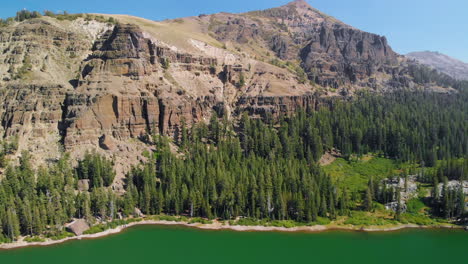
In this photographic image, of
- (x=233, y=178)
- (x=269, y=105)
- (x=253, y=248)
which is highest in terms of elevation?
(x=269, y=105)

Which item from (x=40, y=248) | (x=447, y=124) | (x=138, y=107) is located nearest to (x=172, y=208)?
(x=40, y=248)

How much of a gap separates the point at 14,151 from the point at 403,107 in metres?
151

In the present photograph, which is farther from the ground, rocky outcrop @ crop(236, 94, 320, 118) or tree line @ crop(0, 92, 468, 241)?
rocky outcrop @ crop(236, 94, 320, 118)

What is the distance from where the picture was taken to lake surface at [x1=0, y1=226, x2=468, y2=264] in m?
63.1

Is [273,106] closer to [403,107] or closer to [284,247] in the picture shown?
[403,107]

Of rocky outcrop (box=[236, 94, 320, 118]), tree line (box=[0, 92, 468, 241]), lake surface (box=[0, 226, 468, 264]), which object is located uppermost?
rocky outcrop (box=[236, 94, 320, 118])

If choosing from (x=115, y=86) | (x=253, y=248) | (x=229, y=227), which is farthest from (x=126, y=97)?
(x=253, y=248)

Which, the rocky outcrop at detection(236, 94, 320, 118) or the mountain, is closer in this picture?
the mountain

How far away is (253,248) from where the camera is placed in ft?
224

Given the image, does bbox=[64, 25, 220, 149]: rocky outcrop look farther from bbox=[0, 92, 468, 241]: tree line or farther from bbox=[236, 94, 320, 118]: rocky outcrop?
bbox=[236, 94, 320, 118]: rocky outcrop

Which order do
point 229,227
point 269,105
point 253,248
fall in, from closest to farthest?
point 253,248 → point 229,227 → point 269,105

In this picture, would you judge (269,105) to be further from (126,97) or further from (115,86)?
(115,86)

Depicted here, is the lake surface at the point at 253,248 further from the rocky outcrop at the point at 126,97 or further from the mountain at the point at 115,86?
the rocky outcrop at the point at 126,97

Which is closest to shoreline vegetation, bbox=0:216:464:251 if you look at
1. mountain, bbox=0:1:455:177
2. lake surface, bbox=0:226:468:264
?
lake surface, bbox=0:226:468:264
